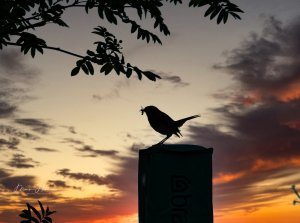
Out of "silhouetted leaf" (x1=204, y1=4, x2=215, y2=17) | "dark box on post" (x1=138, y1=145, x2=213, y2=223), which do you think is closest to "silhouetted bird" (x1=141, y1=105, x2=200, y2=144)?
"silhouetted leaf" (x1=204, y1=4, x2=215, y2=17)

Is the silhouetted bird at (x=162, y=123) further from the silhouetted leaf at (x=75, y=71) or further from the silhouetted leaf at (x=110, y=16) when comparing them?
the silhouetted leaf at (x=110, y=16)

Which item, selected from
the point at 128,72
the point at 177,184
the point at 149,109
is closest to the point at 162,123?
the point at 149,109

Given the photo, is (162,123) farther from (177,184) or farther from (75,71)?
(177,184)

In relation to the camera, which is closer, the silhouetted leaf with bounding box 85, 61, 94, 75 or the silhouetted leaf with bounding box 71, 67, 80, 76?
the silhouetted leaf with bounding box 71, 67, 80, 76

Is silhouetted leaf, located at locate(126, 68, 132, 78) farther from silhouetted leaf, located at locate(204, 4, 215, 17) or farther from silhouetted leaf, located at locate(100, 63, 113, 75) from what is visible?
silhouetted leaf, located at locate(204, 4, 215, 17)

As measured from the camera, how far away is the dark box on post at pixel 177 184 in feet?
13.8

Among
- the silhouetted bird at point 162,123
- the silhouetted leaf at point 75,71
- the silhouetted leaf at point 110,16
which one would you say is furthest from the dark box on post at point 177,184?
the silhouetted leaf at point 110,16

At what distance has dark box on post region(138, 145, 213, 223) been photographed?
4.21 m

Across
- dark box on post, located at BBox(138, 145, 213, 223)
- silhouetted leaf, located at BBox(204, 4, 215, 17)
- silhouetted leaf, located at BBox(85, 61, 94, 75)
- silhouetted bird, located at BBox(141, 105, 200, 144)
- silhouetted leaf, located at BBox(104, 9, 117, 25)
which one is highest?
silhouetted leaf, located at BBox(104, 9, 117, 25)

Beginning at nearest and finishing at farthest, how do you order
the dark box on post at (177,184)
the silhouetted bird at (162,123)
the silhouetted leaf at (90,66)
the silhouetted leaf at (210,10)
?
1. the dark box on post at (177,184)
2. the silhouetted bird at (162,123)
3. the silhouetted leaf at (210,10)
4. the silhouetted leaf at (90,66)

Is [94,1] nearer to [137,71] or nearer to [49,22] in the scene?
[49,22]

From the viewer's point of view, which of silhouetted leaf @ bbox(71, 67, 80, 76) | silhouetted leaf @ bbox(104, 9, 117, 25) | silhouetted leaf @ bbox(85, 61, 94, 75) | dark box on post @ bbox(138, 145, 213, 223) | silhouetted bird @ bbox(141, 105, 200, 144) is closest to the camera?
dark box on post @ bbox(138, 145, 213, 223)

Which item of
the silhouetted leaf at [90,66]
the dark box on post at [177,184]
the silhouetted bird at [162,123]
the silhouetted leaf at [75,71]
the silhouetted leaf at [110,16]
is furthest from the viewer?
the silhouetted leaf at [110,16]

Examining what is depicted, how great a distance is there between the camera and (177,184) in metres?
4.23
